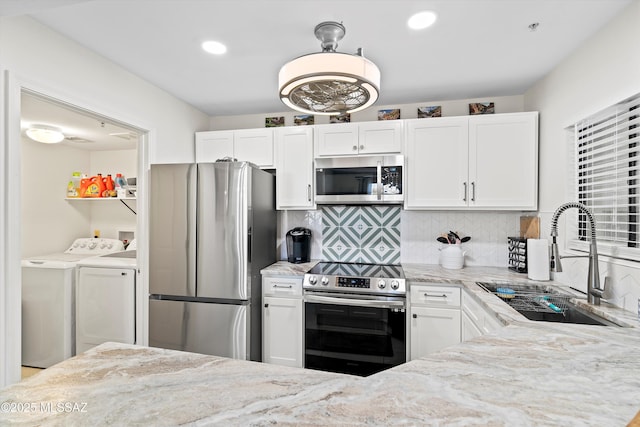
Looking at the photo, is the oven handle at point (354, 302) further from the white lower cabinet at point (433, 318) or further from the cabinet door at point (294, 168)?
the cabinet door at point (294, 168)

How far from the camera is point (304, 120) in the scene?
3.10 m

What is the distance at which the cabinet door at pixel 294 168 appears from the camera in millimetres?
2797

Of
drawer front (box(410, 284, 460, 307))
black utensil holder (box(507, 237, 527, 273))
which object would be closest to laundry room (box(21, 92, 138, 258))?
drawer front (box(410, 284, 460, 307))

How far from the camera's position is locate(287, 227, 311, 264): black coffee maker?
2902mm

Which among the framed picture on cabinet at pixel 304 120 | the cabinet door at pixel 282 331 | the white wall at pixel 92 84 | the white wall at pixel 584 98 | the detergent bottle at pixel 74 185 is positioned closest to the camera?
the white wall at pixel 584 98

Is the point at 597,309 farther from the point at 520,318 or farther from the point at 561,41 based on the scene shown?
the point at 561,41

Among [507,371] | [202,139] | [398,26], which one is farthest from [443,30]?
[202,139]

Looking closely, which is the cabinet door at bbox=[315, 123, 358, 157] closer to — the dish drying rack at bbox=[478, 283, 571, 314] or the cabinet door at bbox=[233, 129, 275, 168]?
the cabinet door at bbox=[233, 129, 275, 168]

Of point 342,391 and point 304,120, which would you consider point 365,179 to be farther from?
point 342,391

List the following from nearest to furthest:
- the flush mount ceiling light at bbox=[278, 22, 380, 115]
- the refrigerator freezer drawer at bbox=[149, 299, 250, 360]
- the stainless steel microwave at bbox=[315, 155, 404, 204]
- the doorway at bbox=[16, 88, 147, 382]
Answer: the flush mount ceiling light at bbox=[278, 22, 380, 115] < the refrigerator freezer drawer at bbox=[149, 299, 250, 360] < the stainless steel microwave at bbox=[315, 155, 404, 204] < the doorway at bbox=[16, 88, 147, 382]

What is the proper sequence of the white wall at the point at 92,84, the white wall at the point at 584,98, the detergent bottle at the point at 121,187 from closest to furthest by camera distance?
the white wall at the point at 584,98, the white wall at the point at 92,84, the detergent bottle at the point at 121,187

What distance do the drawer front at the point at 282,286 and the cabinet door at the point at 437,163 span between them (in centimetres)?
120

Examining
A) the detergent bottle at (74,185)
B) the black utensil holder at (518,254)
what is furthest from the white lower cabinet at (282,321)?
the detergent bottle at (74,185)

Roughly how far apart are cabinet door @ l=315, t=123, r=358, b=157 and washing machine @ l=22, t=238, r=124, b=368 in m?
2.67
